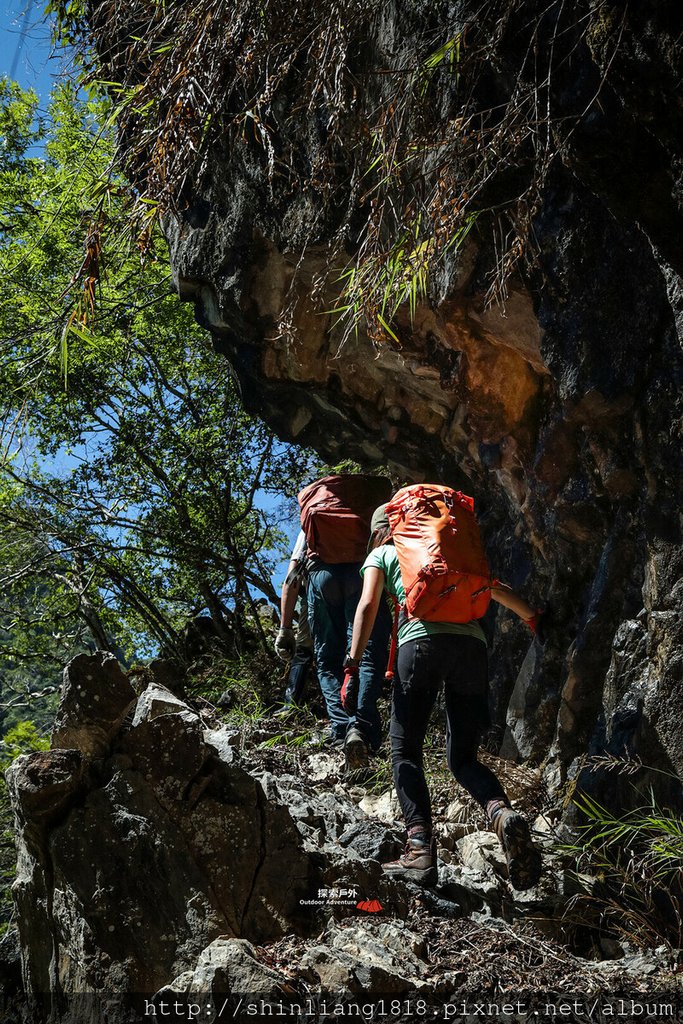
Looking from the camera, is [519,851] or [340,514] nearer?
[519,851]

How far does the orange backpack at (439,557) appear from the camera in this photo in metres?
4.29

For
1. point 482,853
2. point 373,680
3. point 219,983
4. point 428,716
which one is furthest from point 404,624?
point 219,983

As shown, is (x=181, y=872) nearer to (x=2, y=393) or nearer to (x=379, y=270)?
(x=379, y=270)

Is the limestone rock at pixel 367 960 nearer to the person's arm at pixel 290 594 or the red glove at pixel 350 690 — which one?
the red glove at pixel 350 690

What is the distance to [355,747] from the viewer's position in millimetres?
5520

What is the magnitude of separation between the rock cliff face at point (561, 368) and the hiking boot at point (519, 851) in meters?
0.74

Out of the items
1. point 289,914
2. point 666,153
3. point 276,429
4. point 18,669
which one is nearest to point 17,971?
point 289,914

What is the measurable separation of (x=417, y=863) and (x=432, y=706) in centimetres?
75

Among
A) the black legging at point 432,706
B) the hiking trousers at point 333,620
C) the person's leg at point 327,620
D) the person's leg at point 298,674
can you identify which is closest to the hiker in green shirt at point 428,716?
the black legging at point 432,706

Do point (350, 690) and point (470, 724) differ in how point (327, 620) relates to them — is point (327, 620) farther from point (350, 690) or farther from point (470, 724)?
point (470, 724)

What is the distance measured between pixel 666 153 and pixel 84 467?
31.7ft

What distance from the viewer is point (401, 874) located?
4.01 m

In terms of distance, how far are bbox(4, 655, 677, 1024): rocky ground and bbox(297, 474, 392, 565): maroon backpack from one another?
2556 mm

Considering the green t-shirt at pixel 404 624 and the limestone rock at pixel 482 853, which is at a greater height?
the green t-shirt at pixel 404 624
